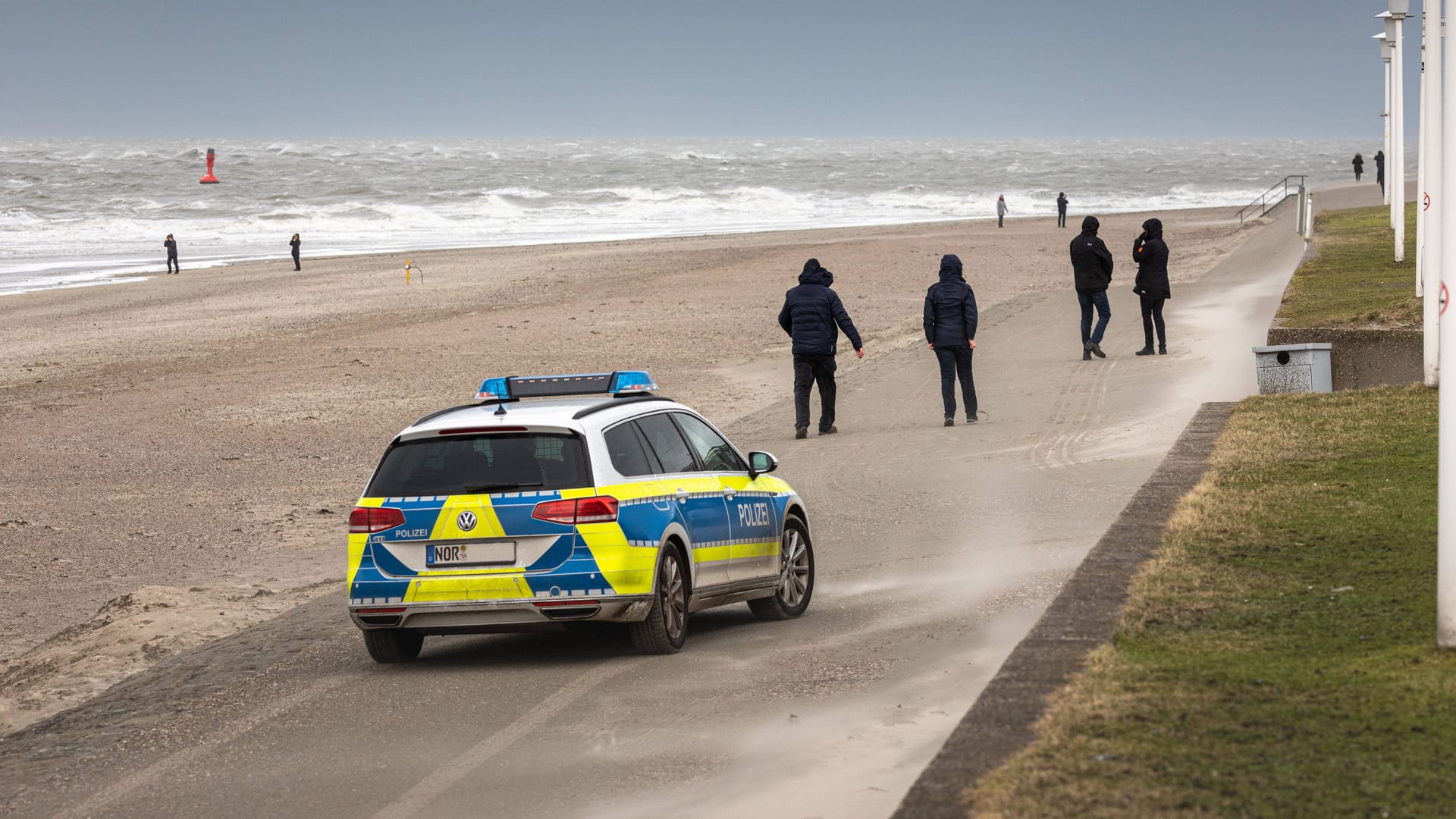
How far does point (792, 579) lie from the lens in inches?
418

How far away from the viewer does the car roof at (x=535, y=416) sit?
9047 millimetres

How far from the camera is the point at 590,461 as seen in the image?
886 centimetres

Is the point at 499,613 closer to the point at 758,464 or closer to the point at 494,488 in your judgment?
the point at 494,488

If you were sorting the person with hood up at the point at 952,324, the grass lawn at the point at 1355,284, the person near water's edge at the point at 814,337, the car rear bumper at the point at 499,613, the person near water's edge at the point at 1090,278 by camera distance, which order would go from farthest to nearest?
the person near water's edge at the point at 1090,278, the grass lawn at the point at 1355,284, the person with hood up at the point at 952,324, the person near water's edge at the point at 814,337, the car rear bumper at the point at 499,613

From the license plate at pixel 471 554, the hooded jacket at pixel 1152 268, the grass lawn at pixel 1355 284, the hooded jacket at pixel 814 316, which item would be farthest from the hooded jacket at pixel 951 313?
the license plate at pixel 471 554

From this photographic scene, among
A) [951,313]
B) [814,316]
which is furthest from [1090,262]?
[814,316]

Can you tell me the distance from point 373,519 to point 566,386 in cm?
152

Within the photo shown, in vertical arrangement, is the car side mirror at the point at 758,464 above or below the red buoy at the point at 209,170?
below

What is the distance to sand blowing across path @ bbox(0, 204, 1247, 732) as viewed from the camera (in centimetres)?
1262

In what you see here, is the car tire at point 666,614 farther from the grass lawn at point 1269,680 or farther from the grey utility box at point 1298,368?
the grey utility box at point 1298,368

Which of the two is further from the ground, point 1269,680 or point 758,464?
point 758,464

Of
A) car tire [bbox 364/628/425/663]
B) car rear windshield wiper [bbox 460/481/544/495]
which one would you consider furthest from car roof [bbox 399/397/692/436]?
car tire [bbox 364/628/425/663]

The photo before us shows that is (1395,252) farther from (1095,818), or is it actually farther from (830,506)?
(1095,818)

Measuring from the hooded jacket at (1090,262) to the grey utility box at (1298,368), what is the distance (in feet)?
19.1
